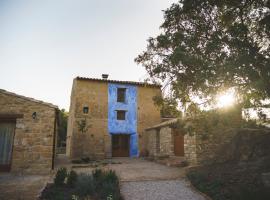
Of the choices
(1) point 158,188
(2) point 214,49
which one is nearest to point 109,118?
(1) point 158,188

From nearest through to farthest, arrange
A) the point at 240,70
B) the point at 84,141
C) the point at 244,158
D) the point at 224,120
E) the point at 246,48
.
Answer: the point at 240,70 < the point at 246,48 < the point at 224,120 < the point at 244,158 < the point at 84,141

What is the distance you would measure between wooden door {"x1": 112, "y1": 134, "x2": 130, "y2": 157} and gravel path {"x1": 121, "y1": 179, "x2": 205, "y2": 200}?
11550mm

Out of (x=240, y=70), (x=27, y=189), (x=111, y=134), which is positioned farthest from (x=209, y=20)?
(x=111, y=134)

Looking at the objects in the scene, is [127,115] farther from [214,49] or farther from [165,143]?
[214,49]

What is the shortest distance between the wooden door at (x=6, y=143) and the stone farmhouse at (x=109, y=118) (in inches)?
294

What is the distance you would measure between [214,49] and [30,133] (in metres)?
9.00

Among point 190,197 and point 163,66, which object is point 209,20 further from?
point 190,197

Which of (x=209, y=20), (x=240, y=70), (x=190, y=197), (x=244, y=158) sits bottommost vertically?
(x=190, y=197)

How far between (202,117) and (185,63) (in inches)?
92.4

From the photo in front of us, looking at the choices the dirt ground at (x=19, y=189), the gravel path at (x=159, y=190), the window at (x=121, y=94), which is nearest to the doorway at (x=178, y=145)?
the window at (x=121, y=94)

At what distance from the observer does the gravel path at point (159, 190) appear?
21.2 ft

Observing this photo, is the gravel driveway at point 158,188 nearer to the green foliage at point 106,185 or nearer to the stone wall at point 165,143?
the green foliage at point 106,185

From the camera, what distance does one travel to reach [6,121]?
33.1 ft

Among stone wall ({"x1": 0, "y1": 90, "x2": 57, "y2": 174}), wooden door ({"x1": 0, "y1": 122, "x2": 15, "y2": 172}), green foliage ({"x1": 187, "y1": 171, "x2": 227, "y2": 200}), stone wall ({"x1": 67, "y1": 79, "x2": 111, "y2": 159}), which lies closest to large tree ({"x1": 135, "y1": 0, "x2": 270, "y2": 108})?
green foliage ({"x1": 187, "y1": 171, "x2": 227, "y2": 200})
